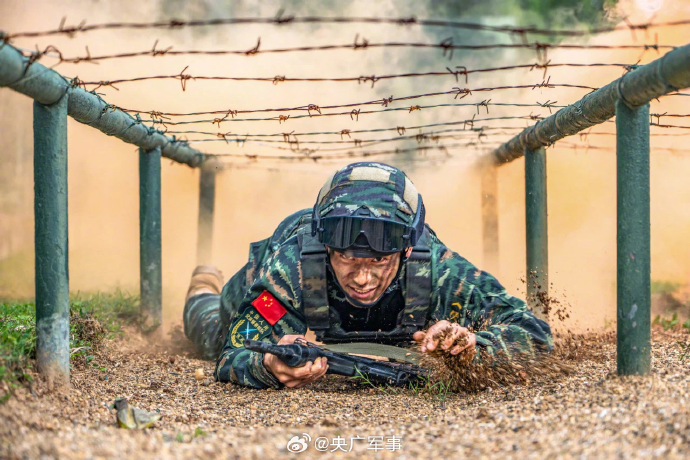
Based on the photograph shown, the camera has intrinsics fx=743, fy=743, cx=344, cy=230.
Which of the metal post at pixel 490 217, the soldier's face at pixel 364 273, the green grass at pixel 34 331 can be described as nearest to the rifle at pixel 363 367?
the soldier's face at pixel 364 273

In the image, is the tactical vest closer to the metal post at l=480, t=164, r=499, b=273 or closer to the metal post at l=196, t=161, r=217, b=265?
the metal post at l=480, t=164, r=499, b=273

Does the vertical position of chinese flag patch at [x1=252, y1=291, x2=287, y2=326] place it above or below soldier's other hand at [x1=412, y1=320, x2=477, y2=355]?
above

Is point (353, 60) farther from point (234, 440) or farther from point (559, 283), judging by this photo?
point (234, 440)

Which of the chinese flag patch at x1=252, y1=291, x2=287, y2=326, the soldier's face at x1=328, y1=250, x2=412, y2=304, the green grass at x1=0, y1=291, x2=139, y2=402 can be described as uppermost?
the soldier's face at x1=328, y1=250, x2=412, y2=304

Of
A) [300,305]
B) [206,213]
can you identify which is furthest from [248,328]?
[206,213]

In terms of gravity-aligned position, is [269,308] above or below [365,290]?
below

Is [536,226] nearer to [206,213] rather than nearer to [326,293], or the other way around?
[326,293]

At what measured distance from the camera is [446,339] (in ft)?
11.6

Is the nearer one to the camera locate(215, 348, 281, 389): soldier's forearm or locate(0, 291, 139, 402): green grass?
locate(0, 291, 139, 402): green grass

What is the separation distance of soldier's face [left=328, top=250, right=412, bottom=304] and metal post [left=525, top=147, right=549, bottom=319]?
2.01 metres

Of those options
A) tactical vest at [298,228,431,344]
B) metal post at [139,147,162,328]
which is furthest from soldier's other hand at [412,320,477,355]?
metal post at [139,147,162,328]

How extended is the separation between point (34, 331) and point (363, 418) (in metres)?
1.72

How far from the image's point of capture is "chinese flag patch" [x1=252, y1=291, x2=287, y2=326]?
4.17m

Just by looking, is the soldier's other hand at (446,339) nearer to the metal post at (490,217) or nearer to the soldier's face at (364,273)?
the soldier's face at (364,273)
